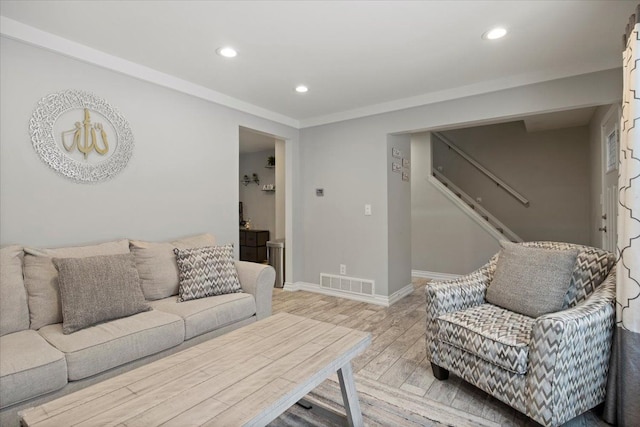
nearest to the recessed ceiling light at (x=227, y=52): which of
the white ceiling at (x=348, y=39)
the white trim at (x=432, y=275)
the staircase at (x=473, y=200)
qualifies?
the white ceiling at (x=348, y=39)

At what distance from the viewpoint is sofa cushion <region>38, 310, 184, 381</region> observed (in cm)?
169

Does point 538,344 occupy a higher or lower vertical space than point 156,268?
lower

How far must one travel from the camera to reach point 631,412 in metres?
1.63

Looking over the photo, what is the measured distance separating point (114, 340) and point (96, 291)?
36cm

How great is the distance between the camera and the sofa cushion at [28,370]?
1.45 meters

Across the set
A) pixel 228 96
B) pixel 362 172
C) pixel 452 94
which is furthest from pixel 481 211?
pixel 228 96

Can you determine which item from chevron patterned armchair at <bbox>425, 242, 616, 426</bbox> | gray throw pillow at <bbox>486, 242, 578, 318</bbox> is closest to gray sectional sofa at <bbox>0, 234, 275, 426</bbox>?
chevron patterned armchair at <bbox>425, 242, 616, 426</bbox>

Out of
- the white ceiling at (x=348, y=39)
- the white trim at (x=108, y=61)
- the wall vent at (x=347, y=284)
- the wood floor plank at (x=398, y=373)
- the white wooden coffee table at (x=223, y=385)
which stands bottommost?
the wood floor plank at (x=398, y=373)

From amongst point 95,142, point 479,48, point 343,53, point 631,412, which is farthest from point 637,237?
point 95,142

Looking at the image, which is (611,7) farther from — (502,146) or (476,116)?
(502,146)

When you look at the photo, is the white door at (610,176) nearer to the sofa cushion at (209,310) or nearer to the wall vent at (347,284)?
the wall vent at (347,284)

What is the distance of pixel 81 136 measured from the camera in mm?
2445

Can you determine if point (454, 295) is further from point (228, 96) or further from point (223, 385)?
point (228, 96)

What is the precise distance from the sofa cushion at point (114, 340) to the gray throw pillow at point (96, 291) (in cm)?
5
